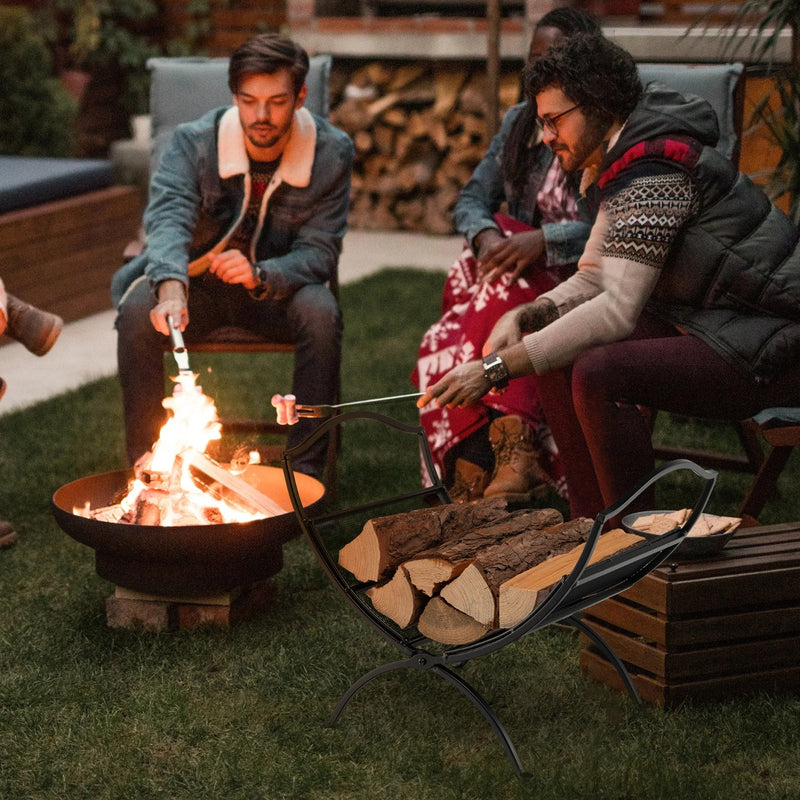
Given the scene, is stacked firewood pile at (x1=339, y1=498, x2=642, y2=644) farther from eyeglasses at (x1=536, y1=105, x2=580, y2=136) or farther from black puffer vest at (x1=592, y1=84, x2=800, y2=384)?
eyeglasses at (x1=536, y1=105, x2=580, y2=136)

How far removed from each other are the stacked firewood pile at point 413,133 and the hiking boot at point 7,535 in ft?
14.6

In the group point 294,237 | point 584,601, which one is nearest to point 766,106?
point 294,237

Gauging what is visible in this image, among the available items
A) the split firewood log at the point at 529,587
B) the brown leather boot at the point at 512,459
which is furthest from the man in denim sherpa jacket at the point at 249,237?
the split firewood log at the point at 529,587

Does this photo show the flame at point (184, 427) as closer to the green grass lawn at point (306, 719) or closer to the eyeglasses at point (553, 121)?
the green grass lawn at point (306, 719)

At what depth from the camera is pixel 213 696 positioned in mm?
2314

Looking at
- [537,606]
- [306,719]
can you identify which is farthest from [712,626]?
[306,719]

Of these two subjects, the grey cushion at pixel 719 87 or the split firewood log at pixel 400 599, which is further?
the grey cushion at pixel 719 87

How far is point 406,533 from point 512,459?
3.63 ft

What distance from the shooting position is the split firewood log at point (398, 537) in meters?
2.15

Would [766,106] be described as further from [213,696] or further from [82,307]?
[82,307]

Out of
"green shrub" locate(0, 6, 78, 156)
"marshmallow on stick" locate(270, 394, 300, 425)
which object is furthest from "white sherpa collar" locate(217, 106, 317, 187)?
"green shrub" locate(0, 6, 78, 156)

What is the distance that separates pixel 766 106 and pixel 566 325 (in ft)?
5.80

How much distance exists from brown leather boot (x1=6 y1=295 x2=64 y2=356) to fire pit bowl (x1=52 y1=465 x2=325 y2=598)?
0.52 metres

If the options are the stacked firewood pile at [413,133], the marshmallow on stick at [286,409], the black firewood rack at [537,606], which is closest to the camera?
the black firewood rack at [537,606]
